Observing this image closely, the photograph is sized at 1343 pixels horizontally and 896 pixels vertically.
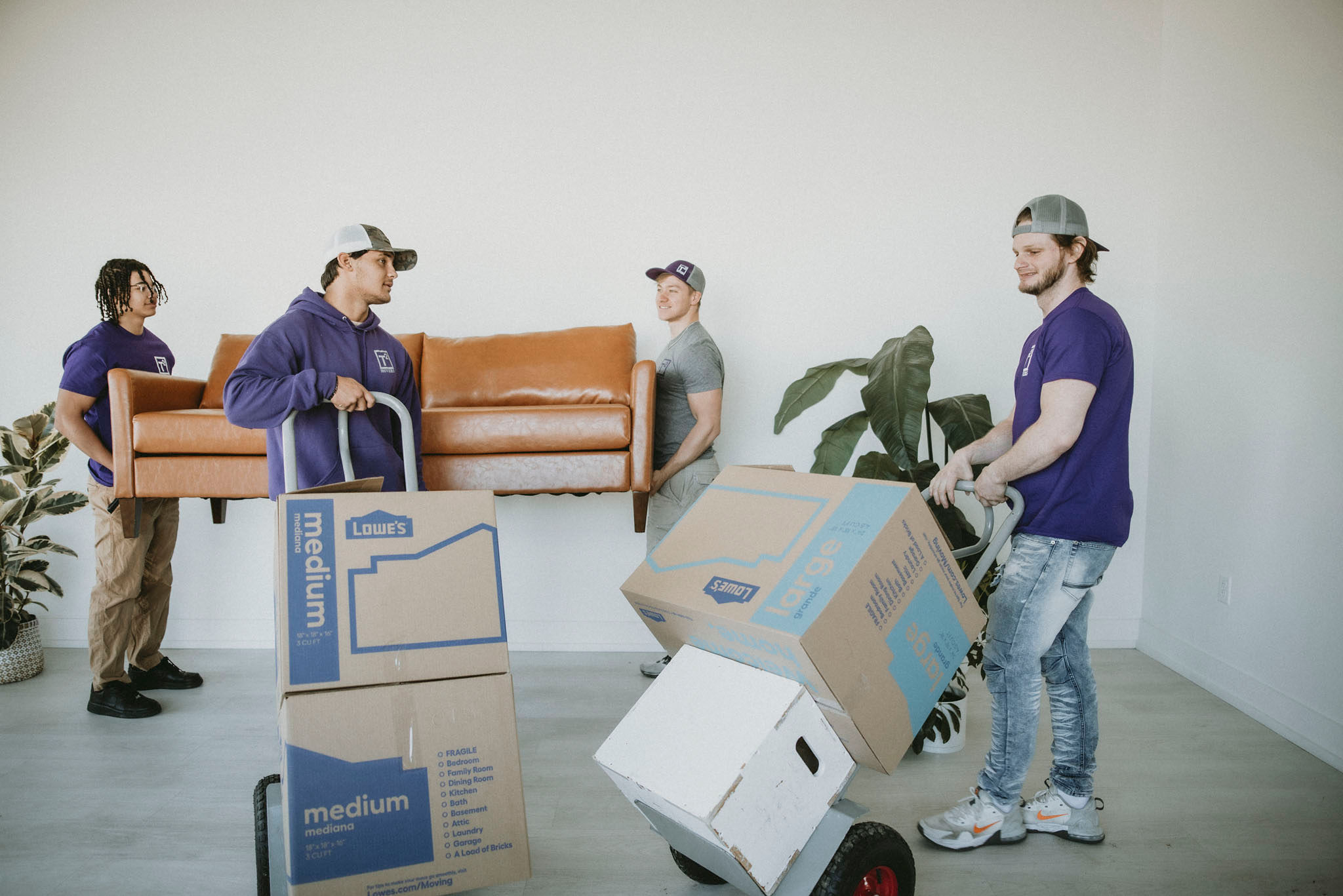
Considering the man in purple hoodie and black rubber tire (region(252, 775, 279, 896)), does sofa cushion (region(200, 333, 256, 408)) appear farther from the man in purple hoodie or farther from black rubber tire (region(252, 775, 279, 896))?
black rubber tire (region(252, 775, 279, 896))

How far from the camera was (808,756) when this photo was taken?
1.26m

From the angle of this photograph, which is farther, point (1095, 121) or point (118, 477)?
point (1095, 121)

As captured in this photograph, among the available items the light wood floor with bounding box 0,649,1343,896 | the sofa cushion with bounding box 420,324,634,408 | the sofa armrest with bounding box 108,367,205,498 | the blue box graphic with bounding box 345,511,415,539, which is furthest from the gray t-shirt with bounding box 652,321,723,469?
the sofa armrest with bounding box 108,367,205,498

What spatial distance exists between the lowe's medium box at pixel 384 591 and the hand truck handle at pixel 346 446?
38 centimetres

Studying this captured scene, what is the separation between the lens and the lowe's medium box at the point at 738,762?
3.80ft

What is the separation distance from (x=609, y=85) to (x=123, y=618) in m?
2.67

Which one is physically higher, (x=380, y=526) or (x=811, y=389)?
(x=811, y=389)

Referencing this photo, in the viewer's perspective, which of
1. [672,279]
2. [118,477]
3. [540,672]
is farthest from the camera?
[540,672]

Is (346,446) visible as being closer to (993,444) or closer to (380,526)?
(380,526)

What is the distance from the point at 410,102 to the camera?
330cm

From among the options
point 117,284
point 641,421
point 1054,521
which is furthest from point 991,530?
point 117,284

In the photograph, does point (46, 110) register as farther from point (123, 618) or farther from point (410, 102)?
point (123, 618)

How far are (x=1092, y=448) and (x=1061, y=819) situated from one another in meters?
0.87

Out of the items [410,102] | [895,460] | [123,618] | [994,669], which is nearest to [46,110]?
[410,102]
